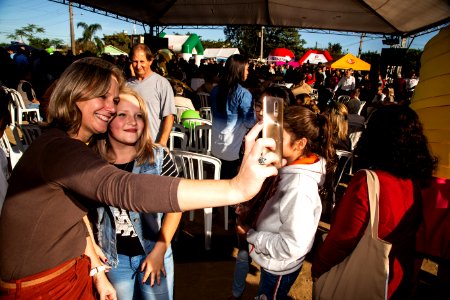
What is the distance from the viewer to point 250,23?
1031cm

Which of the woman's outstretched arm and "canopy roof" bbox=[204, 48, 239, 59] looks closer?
the woman's outstretched arm

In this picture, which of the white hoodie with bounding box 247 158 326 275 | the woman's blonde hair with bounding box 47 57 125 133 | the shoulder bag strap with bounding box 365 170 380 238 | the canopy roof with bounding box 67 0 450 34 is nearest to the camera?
the woman's blonde hair with bounding box 47 57 125 133

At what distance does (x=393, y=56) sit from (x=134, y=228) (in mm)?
11013

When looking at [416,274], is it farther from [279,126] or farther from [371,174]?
[279,126]

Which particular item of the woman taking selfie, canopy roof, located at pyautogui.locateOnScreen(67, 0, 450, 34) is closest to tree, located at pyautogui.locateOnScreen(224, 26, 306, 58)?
canopy roof, located at pyautogui.locateOnScreen(67, 0, 450, 34)

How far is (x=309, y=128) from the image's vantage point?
172 cm

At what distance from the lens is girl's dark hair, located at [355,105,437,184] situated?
1.35m

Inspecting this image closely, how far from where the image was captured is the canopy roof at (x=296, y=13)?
7.43 m

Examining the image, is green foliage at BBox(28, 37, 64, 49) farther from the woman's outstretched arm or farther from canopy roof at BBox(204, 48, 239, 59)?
the woman's outstretched arm

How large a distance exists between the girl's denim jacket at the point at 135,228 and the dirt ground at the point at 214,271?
4.30ft

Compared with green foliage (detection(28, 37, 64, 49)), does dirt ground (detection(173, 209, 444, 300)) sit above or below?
below

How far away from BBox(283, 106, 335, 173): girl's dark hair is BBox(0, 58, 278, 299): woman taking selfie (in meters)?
0.86

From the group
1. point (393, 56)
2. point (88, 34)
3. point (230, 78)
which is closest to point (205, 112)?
point (230, 78)

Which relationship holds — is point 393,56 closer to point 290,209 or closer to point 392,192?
point 392,192
